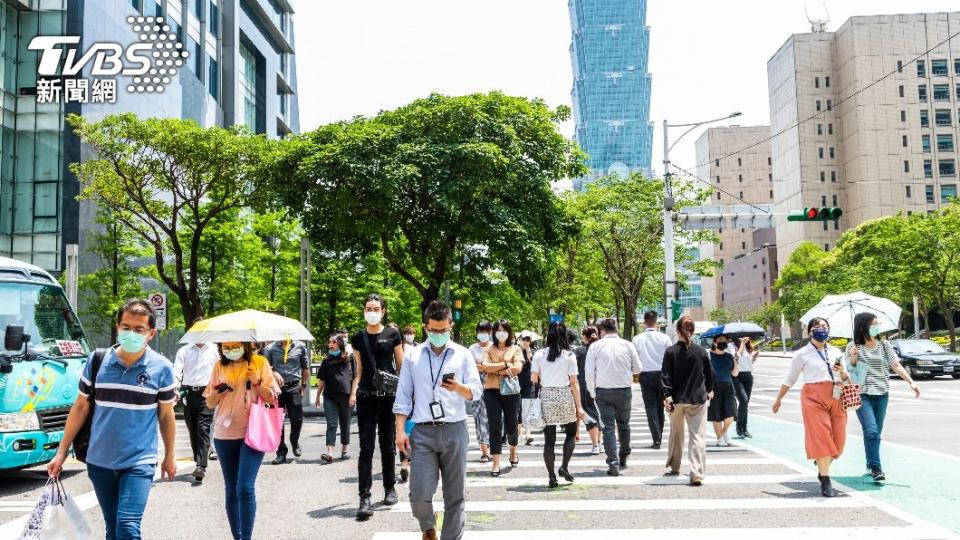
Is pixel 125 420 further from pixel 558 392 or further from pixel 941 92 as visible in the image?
pixel 941 92

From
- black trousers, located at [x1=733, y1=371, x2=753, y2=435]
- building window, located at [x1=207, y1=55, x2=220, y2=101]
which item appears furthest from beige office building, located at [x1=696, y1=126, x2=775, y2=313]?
black trousers, located at [x1=733, y1=371, x2=753, y2=435]

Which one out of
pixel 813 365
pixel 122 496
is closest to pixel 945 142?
pixel 813 365

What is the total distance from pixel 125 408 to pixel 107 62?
115 feet

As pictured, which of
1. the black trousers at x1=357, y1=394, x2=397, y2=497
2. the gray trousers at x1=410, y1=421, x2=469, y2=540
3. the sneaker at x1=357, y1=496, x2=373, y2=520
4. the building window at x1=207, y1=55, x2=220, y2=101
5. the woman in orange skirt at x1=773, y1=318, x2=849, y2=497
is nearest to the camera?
the gray trousers at x1=410, y1=421, x2=469, y2=540

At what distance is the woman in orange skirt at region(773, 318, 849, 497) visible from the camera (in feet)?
27.8

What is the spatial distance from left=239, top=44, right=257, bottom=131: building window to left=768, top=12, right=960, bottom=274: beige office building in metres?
70.6

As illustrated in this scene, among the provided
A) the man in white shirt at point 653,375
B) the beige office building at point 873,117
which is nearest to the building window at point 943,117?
the beige office building at point 873,117

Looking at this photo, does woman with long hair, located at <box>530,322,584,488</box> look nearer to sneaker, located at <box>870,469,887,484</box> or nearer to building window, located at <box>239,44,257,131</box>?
sneaker, located at <box>870,469,887,484</box>

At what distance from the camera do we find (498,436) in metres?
10.4

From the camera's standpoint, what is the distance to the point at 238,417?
20.9 ft

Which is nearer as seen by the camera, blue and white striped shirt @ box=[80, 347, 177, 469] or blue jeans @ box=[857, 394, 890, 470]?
blue and white striped shirt @ box=[80, 347, 177, 469]

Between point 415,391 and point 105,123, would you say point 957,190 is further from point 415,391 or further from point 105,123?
point 415,391

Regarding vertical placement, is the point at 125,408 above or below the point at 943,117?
below

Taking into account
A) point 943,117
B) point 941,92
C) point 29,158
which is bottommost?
point 29,158
